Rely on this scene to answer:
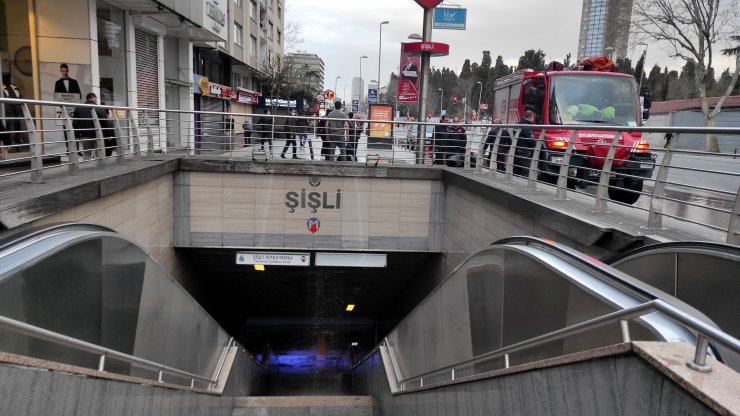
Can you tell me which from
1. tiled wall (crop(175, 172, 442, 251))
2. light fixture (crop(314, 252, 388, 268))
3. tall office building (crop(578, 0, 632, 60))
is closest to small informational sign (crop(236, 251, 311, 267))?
tiled wall (crop(175, 172, 442, 251))

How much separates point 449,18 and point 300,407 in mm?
11815

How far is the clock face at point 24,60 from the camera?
1282cm

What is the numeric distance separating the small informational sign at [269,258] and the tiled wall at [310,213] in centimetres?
23

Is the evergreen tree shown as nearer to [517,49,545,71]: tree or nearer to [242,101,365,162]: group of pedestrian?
[517,49,545,71]: tree

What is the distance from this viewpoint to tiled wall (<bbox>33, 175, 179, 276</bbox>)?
23.2ft

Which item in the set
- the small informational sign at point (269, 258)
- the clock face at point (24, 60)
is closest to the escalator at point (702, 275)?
the small informational sign at point (269, 258)

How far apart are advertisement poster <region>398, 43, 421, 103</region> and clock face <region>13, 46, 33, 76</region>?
10.5 metres

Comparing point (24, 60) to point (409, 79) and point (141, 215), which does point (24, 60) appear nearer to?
point (141, 215)

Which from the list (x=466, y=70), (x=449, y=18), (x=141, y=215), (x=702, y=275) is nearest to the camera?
(x=702, y=275)

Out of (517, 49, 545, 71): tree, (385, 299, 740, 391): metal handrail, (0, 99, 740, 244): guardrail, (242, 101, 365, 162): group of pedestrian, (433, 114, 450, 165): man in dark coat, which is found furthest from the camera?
(517, 49, 545, 71): tree

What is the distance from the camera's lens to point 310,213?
12.6 metres

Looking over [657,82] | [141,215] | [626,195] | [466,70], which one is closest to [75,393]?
[141,215]

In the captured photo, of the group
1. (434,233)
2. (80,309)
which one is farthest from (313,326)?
(80,309)

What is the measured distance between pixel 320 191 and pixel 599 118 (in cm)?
650
